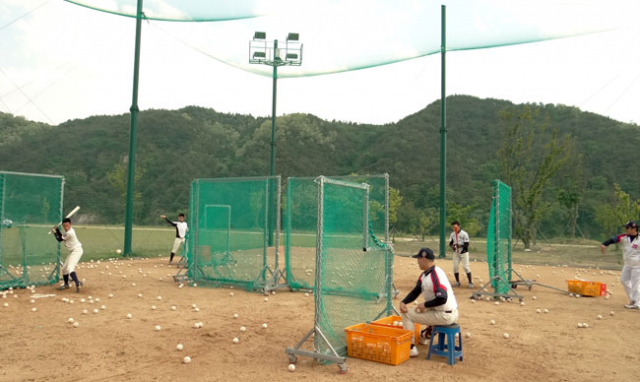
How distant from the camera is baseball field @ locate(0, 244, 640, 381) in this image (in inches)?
197

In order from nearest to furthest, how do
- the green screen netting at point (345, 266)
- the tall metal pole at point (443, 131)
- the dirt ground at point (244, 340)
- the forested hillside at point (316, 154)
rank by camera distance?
the dirt ground at point (244, 340)
the green screen netting at point (345, 266)
the tall metal pole at point (443, 131)
the forested hillside at point (316, 154)

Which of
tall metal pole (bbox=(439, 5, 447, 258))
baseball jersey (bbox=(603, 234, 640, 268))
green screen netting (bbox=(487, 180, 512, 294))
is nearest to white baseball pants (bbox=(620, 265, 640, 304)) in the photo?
baseball jersey (bbox=(603, 234, 640, 268))

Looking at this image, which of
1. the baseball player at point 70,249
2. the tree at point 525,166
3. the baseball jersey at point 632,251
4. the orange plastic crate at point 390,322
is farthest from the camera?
the tree at point 525,166

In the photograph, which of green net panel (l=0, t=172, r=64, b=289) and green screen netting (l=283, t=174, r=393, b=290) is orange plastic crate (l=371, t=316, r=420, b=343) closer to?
green screen netting (l=283, t=174, r=393, b=290)

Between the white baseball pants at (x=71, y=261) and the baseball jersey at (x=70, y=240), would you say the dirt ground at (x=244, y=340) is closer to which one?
the white baseball pants at (x=71, y=261)

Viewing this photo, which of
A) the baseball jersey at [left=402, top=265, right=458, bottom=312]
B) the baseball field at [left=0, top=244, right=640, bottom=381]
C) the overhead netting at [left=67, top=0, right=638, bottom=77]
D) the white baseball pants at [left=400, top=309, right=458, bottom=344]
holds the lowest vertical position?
the baseball field at [left=0, top=244, right=640, bottom=381]

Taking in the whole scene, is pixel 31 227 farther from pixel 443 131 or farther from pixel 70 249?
pixel 443 131

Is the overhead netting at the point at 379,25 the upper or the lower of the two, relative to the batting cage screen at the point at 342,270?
upper

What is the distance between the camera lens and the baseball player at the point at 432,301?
17.6ft

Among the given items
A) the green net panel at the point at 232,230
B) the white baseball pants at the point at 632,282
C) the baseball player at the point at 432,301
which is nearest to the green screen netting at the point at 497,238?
the white baseball pants at the point at 632,282

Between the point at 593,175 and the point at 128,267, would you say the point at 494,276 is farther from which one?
the point at 593,175

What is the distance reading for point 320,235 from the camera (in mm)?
5344

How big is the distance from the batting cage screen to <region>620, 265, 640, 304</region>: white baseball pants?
5.10 metres

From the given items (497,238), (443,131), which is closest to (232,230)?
(497,238)
